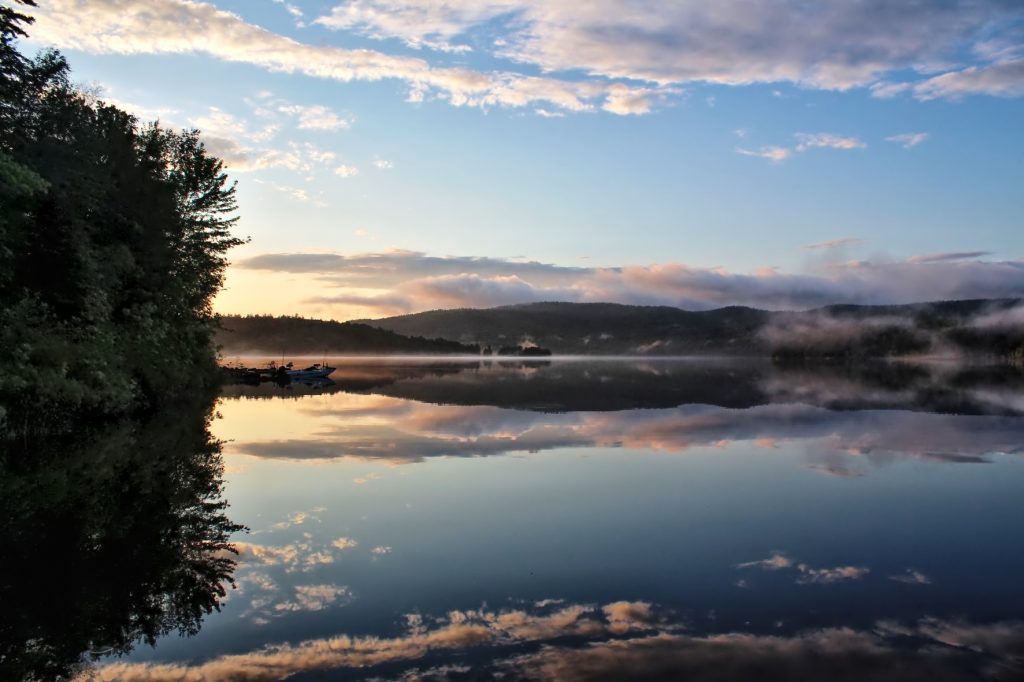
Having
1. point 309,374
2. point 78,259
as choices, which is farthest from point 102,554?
point 309,374

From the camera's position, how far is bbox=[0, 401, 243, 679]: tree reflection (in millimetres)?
8789

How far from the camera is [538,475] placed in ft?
64.6

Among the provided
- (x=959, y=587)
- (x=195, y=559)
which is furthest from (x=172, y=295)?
(x=959, y=587)

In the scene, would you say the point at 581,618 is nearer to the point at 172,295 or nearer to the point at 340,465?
the point at 340,465

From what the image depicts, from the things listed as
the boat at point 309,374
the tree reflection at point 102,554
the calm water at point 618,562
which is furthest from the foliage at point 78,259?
the boat at point 309,374

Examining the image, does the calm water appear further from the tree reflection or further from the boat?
the boat

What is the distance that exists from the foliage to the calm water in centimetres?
971

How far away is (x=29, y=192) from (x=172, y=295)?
23474mm

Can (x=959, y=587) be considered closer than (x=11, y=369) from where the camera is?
Yes

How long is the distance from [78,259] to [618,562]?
94.2 feet

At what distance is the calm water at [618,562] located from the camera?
316 inches

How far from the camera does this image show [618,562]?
1152 centimetres

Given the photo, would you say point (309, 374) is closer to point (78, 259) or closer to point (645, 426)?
point (78, 259)

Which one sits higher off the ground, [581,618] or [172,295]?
[172,295]
